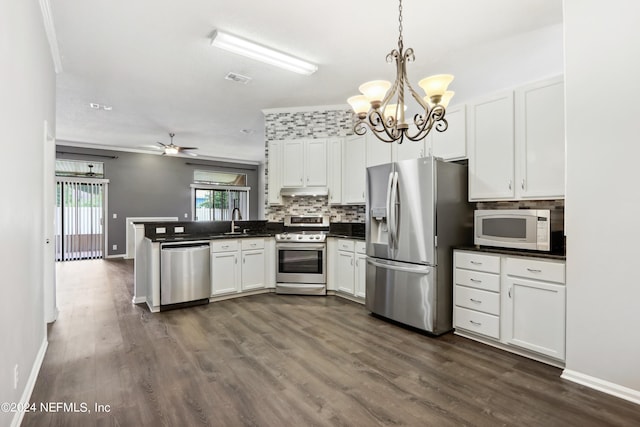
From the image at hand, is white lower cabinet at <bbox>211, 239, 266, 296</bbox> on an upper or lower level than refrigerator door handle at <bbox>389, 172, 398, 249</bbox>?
lower

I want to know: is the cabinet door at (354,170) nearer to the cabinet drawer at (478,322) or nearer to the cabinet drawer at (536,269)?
the cabinet drawer at (478,322)

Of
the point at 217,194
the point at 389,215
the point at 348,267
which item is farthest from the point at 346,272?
the point at 217,194

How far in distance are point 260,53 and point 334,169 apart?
2111 mm

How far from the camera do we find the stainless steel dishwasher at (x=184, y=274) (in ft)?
13.0

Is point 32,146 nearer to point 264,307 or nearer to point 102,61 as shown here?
point 102,61

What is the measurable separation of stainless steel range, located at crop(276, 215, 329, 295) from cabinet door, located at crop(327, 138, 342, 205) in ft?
2.07

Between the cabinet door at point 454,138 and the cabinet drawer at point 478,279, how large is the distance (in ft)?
3.95

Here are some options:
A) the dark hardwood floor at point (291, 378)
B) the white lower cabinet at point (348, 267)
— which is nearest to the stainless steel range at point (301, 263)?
the white lower cabinet at point (348, 267)

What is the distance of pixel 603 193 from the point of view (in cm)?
221

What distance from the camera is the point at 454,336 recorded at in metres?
3.16

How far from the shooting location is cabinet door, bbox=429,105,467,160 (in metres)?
3.35

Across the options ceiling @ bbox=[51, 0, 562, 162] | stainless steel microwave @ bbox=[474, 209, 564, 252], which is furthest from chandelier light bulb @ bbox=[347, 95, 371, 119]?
stainless steel microwave @ bbox=[474, 209, 564, 252]

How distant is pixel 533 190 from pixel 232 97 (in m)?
4.04

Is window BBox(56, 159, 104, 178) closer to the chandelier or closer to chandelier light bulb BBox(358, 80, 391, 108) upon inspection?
the chandelier
